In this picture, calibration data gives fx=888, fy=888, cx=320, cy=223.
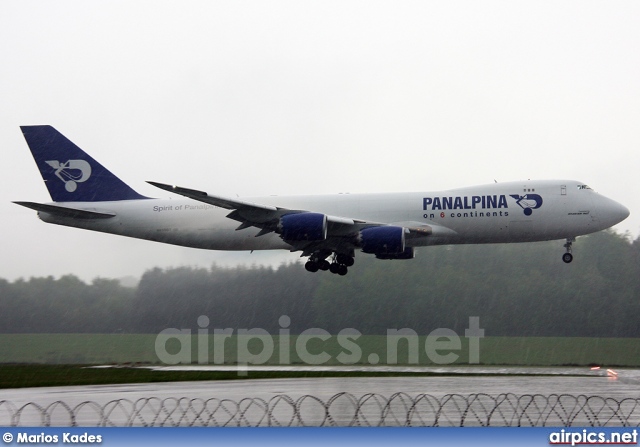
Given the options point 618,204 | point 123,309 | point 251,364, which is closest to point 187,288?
point 123,309

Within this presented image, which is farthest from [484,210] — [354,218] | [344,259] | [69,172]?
[69,172]

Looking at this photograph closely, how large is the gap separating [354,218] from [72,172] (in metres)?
13.2

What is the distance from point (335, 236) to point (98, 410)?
47.1ft

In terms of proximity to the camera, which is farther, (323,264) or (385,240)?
(323,264)

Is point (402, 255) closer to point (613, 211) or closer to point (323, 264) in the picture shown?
point (323, 264)

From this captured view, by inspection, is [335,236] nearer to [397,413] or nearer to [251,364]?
[251,364]

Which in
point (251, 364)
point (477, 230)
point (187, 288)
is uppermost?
point (477, 230)

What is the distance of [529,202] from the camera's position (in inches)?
1367

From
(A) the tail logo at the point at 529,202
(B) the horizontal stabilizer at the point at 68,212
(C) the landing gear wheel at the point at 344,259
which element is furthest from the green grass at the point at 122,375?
(A) the tail logo at the point at 529,202

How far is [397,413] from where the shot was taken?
2270cm

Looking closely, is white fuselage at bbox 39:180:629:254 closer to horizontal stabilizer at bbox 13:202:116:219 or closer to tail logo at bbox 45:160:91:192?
horizontal stabilizer at bbox 13:202:116:219

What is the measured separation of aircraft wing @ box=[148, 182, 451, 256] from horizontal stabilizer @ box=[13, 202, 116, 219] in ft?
20.5

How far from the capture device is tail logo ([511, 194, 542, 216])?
3462 cm

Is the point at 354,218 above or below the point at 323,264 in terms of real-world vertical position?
above
